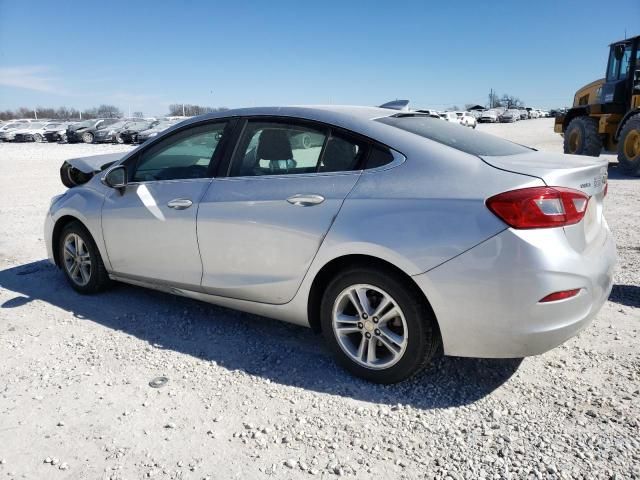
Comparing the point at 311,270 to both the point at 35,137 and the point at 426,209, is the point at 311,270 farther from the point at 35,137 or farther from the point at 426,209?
the point at 35,137

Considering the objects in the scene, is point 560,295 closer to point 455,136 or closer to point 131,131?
point 455,136

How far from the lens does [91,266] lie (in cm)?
437

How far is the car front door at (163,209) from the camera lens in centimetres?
356

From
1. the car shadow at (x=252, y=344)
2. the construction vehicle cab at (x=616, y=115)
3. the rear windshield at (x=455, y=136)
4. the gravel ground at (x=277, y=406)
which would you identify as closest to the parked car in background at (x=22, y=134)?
the construction vehicle cab at (x=616, y=115)

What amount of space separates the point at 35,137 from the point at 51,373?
37.6 m

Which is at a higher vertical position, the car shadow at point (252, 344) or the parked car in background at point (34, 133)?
the parked car in background at point (34, 133)

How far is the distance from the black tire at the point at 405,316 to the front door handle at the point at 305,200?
0.44 m

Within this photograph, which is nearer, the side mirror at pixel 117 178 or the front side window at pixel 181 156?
the front side window at pixel 181 156

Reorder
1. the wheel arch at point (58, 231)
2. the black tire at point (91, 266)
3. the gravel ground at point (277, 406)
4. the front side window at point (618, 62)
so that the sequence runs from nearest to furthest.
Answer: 1. the gravel ground at point (277, 406)
2. the black tire at point (91, 266)
3. the wheel arch at point (58, 231)
4. the front side window at point (618, 62)

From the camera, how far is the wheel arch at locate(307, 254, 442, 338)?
8.89ft

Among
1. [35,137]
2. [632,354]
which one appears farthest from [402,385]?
[35,137]

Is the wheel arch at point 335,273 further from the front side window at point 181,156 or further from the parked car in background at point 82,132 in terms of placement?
the parked car in background at point 82,132

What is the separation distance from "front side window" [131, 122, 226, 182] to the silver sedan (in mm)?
13

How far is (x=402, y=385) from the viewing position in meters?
2.94
